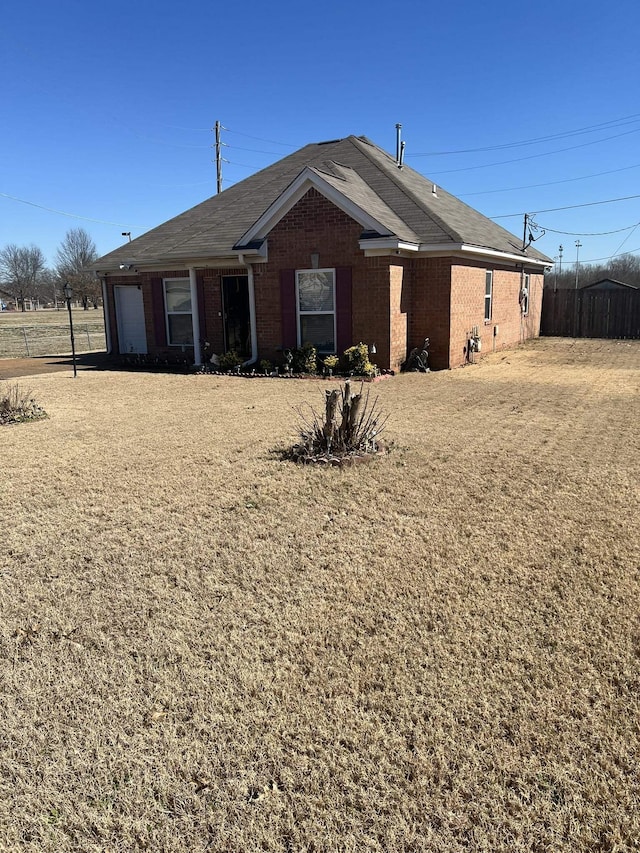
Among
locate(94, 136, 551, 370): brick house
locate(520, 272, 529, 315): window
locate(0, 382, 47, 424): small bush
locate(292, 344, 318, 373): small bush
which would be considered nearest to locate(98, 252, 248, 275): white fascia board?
locate(94, 136, 551, 370): brick house

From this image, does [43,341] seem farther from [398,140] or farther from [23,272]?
[23,272]

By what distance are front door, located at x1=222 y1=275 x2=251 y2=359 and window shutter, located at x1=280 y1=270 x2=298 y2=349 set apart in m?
1.66

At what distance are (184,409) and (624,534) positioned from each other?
7627mm

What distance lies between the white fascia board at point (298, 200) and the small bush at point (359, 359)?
105 inches

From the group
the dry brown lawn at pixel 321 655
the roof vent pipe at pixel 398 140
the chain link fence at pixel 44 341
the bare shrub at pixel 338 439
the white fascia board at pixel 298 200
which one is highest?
the roof vent pipe at pixel 398 140

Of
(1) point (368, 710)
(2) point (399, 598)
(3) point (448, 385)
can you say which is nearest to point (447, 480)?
(2) point (399, 598)

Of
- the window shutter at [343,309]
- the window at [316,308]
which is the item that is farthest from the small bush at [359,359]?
the window at [316,308]

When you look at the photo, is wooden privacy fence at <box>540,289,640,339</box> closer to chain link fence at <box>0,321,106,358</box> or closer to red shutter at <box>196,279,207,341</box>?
red shutter at <box>196,279,207,341</box>

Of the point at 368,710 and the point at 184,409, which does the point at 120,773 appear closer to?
the point at 368,710

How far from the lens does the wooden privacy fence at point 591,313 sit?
23.5m

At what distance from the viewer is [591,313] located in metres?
24.4

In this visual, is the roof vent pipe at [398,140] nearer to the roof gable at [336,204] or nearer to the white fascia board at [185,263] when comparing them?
the roof gable at [336,204]

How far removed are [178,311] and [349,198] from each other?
253 inches

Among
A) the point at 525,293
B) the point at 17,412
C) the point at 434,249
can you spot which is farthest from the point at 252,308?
the point at 525,293
